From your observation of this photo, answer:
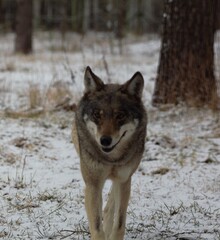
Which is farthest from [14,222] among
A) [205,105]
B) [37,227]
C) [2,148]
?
[205,105]

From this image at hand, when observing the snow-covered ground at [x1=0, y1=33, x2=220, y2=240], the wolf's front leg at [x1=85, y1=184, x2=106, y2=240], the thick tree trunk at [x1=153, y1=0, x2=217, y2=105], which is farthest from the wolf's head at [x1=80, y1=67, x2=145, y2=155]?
the thick tree trunk at [x1=153, y1=0, x2=217, y2=105]

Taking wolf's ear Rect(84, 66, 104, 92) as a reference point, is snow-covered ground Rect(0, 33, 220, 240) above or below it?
below

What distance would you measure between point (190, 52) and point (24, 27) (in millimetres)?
11290

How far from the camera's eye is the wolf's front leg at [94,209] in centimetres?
392

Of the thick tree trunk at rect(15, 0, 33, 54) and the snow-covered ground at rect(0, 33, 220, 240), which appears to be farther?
the thick tree trunk at rect(15, 0, 33, 54)

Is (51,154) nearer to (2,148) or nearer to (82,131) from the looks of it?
(2,148)

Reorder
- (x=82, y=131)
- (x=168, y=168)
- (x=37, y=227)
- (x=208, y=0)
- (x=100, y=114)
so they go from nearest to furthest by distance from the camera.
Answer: (x=100, y=114) → (x=82, y=131) → (x=37, y=227) → (x=168, y=168) → (x=208, y=0)

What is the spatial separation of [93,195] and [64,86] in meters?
5.30

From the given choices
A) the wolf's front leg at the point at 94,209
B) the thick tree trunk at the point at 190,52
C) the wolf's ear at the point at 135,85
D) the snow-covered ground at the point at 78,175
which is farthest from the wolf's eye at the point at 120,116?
the thick tree trunk at the point at 190,52

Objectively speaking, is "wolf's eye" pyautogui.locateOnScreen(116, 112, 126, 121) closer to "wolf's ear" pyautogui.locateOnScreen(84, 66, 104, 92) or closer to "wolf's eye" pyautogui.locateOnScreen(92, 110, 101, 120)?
"wolf's eye" pyautogui.locateOnScreen(92, 110, 101, 120)

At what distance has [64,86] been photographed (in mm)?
9062

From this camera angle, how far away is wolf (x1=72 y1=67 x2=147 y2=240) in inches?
148

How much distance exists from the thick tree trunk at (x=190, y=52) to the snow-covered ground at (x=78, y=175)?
33 centimetres

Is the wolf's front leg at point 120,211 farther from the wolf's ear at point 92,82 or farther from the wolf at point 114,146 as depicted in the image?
the wolf's ear at point 92,82
